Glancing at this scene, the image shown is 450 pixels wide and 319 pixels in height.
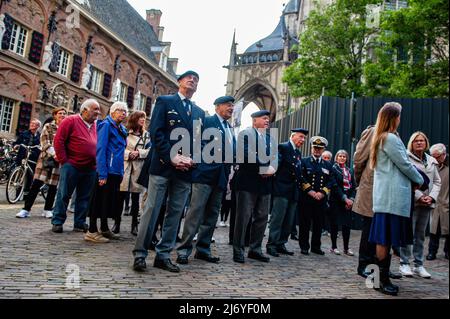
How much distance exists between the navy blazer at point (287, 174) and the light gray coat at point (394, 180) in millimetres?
2002

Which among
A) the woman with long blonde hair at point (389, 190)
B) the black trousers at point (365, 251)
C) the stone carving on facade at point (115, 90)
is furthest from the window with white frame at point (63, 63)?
the woman with long blonde hair at point (389, 190)

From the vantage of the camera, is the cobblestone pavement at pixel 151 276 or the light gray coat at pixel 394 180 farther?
the light gray coat at pixel 394 180

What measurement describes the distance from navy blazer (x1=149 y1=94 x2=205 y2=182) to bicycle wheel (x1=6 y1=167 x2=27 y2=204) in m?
5.22

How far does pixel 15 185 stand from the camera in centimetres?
725

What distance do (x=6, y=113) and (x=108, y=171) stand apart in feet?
47.0

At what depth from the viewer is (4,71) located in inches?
598

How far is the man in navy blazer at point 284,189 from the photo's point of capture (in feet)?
16.5

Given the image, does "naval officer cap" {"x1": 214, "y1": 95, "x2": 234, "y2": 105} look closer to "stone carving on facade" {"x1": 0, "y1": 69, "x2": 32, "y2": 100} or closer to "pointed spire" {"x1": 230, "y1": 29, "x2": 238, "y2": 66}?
"stone carving on facade" {"x1": 0, "y1": 69, "x2": 32, "y2": 100}

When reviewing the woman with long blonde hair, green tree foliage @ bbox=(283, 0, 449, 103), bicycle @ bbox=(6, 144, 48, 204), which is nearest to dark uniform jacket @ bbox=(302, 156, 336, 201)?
the woman with long blonde hair

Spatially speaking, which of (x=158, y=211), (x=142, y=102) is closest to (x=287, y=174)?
(x=158, y=211)

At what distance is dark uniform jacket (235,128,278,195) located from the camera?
14.1 feet

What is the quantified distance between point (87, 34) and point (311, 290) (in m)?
21.7

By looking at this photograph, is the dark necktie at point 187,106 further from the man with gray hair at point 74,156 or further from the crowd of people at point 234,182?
the man with gray hair at point 74,156
